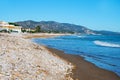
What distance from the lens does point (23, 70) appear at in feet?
36.7

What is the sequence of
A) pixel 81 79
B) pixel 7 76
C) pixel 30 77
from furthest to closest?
1. pixel 81 79
2. pixel 30 77
3. pixel 7 76

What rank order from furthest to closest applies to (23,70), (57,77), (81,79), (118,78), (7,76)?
1. (118,78)
2. (81,79)
3. (57,77)
4. (23,70)
5. (7,76)

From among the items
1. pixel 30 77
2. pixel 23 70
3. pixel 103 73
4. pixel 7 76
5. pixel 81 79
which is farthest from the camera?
pixel 103 73

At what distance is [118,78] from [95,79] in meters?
1.65

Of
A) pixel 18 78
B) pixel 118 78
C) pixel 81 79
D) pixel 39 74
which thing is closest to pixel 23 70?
pixel 39 74

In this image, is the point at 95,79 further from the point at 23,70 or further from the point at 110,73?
the point at 23,70

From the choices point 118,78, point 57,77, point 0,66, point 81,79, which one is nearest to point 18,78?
point 0,66

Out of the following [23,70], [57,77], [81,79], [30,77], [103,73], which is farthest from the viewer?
[103,73]

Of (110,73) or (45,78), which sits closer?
(45,78)

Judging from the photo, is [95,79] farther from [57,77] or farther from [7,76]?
[7,76]

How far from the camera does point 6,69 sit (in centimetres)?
1038

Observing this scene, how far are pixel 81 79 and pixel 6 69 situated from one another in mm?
4285

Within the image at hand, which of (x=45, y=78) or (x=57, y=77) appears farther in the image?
(x=57, y=77)

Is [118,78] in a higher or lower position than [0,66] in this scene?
lower
